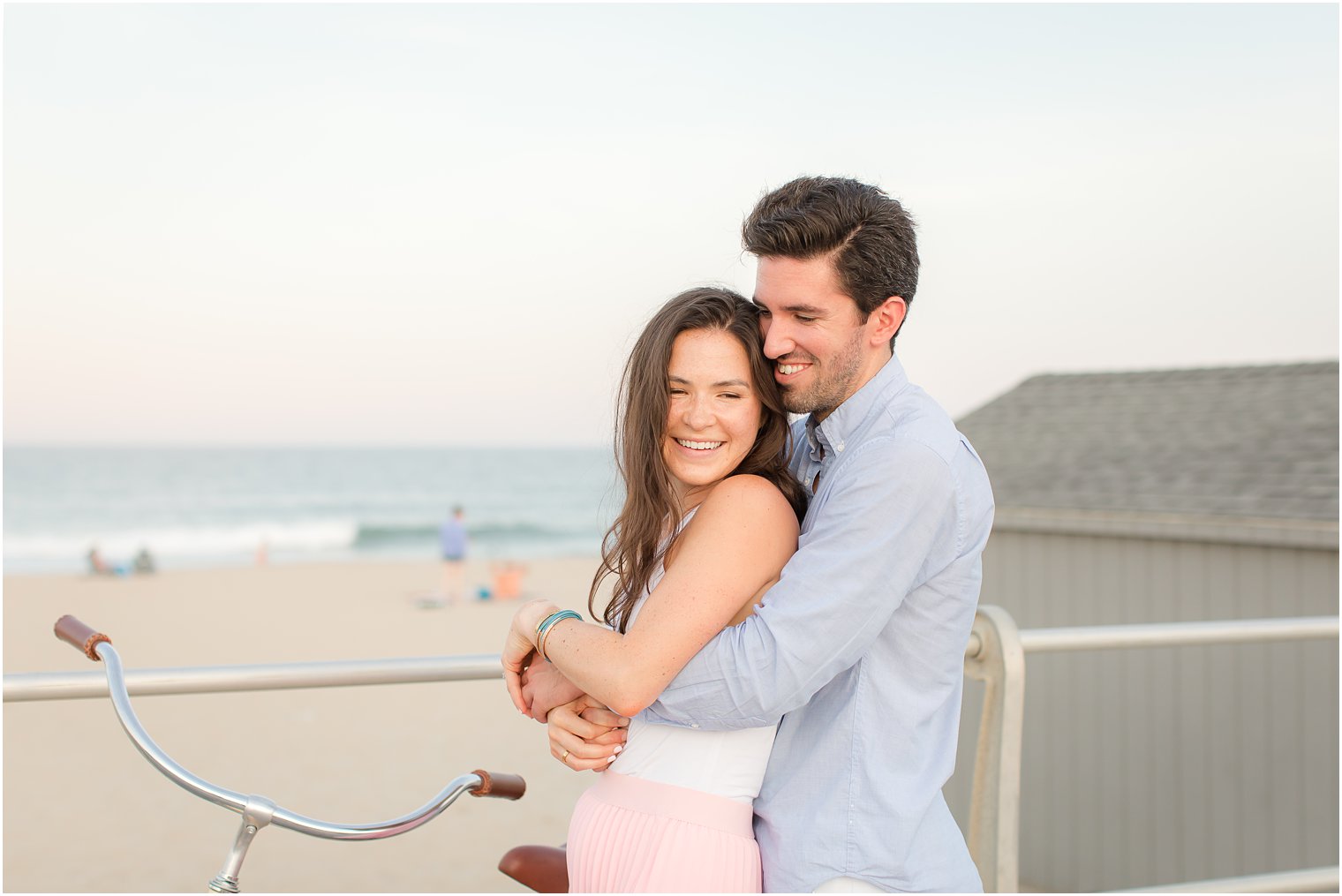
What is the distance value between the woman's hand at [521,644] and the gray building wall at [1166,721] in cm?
579

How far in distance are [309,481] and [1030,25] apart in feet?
169

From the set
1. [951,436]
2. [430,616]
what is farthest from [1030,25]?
[430,616]

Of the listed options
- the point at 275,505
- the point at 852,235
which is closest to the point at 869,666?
the point at 852,235

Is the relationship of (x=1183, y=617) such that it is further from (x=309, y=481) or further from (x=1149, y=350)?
(x=309, y=481)

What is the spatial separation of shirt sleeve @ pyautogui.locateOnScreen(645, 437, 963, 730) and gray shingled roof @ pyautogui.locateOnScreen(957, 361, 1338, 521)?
233 inches

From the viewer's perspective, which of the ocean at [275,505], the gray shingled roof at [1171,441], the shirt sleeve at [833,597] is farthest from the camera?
the ocean at [275,505]

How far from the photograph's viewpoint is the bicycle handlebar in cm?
180

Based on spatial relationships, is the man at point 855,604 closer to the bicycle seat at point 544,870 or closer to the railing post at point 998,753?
the bicycle seat at point 544,870

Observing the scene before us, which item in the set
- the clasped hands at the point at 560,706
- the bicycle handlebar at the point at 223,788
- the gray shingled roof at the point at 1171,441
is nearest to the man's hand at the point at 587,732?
the clasped hands at the point at 560,706

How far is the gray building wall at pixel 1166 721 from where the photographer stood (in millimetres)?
6691

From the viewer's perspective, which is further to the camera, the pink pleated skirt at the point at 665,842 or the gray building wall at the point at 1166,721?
the gray building wall at the point at 1166,721

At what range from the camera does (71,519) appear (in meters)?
44.6

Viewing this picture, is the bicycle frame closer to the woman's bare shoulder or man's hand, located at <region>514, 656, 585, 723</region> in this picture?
man's hand, located at <region>514, 656, 585, 723</region>

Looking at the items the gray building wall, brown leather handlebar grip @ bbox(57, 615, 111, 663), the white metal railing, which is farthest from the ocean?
brown leather handlebar grip @ bbox(57, 615, 111, 663)
